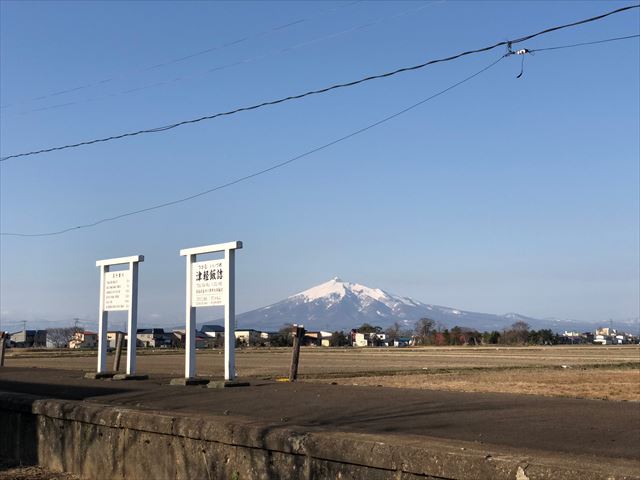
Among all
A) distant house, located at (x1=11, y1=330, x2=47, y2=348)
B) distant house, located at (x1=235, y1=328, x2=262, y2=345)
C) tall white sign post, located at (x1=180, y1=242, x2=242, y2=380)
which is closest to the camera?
tall white sign post, located at (x1=180, y1=242, x2=242, y2=380)

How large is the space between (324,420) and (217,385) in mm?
5482

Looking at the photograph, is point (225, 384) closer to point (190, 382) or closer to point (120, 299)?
point (190, 382)

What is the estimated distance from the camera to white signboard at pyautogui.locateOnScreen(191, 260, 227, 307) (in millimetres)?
15375

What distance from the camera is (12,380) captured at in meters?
18.9

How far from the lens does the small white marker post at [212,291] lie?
15.2 metres

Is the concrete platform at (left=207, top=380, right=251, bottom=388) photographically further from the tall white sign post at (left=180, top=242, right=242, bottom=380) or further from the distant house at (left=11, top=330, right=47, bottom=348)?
the distant house at (left=11, top=330, right=47, bottom=348)

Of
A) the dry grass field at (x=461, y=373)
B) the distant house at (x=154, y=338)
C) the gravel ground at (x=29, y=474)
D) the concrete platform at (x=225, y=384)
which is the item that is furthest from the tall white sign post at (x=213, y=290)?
the distant house at (x=154, y=338)

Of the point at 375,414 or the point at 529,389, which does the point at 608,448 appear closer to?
the point at 375,414

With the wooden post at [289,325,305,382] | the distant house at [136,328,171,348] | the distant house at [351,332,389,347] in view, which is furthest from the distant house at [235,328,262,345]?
the wooden post at [289,325,305,382]

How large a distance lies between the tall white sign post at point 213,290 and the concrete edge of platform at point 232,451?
A: 5.99 meters

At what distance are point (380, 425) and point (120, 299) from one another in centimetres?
1037

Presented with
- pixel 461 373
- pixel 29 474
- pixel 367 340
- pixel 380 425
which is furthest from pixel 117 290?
pixel 367 340

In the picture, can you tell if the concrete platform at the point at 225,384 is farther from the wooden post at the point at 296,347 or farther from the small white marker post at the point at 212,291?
the wooden post at the point at 296,347

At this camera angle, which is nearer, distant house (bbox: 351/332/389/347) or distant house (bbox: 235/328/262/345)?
distant house (bbox: 235/328/262/345)
